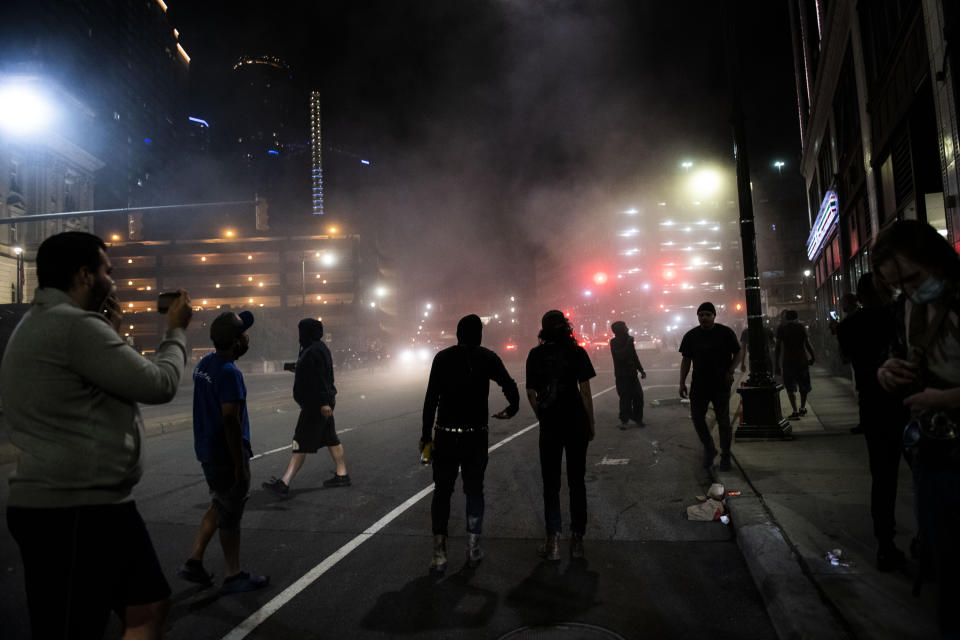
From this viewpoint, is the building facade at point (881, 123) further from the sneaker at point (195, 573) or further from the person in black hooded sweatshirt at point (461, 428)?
the sneaker at point (195, 573)

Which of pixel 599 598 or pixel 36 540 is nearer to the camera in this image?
pixel 36 540

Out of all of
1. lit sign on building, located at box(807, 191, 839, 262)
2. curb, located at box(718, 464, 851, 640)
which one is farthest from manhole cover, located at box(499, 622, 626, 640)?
lit sign on building, located at box(807, 191, 839, 262)

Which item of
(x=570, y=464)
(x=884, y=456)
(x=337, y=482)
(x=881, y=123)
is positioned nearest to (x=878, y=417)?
(x=884, y=456)

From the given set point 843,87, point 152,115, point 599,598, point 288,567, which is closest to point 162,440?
point 288,567

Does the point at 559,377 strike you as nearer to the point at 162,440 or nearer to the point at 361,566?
the point at 361,566

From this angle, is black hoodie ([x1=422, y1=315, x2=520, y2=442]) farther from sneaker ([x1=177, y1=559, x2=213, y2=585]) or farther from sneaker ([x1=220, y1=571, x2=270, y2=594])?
sneaker ([x1=177, y1=559, x2=213, y2=585])

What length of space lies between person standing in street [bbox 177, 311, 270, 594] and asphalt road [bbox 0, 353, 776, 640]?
15 cm

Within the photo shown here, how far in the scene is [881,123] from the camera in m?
10.4

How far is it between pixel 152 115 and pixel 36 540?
563 ft

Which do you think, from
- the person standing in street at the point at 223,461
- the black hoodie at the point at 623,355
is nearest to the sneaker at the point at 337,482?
the person standing in street at the point at 223,461

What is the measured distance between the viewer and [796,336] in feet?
30.5

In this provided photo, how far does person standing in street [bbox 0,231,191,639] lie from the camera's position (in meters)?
1.70

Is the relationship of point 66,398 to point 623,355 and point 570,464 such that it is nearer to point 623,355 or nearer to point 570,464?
point 570,464

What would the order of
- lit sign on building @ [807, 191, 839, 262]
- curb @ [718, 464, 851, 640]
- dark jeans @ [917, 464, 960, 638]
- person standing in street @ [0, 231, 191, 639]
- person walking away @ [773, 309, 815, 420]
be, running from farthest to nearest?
lit sign on building @ [807, 191, 839, 262] < person walking away @ [773, 309, 815, 420] < curb @ [718, 464, 851, 640] < dark jeans @ [917, 464, 960, 638] < person standing in street @ [0, 231, 191, 639]
